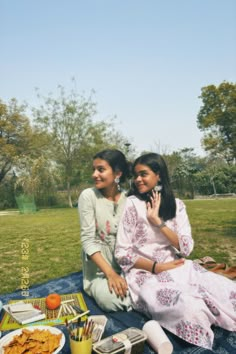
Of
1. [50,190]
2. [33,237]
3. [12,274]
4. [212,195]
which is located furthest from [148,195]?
[212,195]

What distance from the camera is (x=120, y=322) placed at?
9.02 ft

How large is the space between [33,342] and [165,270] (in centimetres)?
127

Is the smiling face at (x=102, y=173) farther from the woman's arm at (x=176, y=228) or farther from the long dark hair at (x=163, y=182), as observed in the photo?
the woman's arm at (x=176, y=228)

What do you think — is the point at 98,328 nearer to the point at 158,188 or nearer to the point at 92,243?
the point at 92,243

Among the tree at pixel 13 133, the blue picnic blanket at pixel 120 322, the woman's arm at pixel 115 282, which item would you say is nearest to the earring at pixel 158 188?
the woman's arm at pixel 115 282

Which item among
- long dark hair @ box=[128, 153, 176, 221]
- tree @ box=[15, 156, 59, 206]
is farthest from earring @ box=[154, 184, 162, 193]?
tree @ box=[15, 156, 59, 206]

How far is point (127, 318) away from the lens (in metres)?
2.79

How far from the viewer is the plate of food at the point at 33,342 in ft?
6.61

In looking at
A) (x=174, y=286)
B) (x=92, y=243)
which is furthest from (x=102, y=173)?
(x=174, y=286)

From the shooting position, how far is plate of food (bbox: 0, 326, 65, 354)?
6.61 feet

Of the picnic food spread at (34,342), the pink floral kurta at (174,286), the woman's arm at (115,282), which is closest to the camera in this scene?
the picnic food spread at (34,342)

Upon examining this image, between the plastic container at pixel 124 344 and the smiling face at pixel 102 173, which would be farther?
the smiling face at pixel 102 173

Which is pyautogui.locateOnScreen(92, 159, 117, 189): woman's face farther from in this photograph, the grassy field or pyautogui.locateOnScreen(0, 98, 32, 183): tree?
pyautogui.locateOnScreen(0, 98, 32, 183): tree

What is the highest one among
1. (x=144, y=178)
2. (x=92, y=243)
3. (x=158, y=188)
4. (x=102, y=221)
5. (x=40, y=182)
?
(x=40, y=182)
